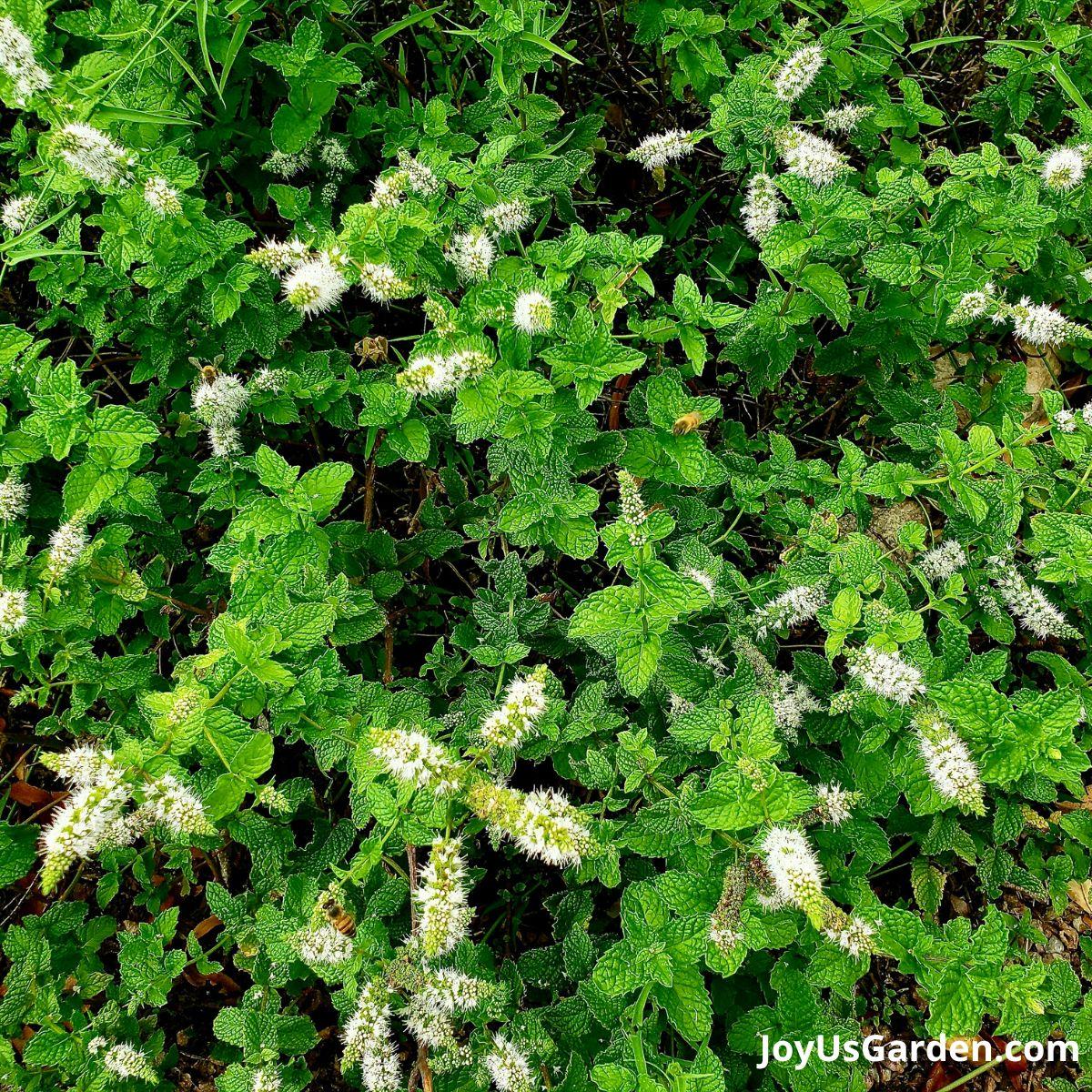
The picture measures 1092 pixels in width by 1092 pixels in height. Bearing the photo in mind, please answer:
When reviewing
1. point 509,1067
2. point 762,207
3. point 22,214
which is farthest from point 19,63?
point 509,1067

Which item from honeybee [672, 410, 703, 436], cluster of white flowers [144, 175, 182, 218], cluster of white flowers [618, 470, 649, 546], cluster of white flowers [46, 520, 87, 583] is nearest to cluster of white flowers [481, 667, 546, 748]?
cluster of white flowers [618, 470, 649, 546]

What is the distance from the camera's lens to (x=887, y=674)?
7.78 ft

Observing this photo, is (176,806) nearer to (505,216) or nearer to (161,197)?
(161,197)

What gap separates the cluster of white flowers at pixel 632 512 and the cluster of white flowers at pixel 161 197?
58.1 inches

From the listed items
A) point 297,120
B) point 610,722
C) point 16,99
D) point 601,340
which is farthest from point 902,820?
point 16,99

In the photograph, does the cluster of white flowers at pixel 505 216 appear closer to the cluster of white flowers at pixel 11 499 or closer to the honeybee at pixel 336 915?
the cluster of white flowers at pixel 11 499

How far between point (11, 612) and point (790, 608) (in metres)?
2.36

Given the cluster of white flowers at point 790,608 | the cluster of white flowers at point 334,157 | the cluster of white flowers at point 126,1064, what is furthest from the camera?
the cluster of white flowers at point 334,157

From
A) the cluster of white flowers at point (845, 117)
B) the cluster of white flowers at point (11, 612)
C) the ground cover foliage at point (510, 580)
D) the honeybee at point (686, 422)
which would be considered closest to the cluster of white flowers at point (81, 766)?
the ground cover foliage at point (510, 580)

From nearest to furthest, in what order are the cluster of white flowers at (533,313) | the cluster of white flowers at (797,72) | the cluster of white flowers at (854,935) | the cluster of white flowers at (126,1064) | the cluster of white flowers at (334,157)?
the cluster of white flowers at (854,935) < the cluster of white flowers at (533,313) < the cluster of white flowers at (126,1064) < the cluster of white flowers at (797,72) < the cluster of white flowers at (334,157)

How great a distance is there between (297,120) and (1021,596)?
9.77ft

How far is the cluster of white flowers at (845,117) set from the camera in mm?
3488

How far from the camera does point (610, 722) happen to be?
2674 mm

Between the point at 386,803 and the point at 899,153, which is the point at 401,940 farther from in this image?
the point at 899,153
